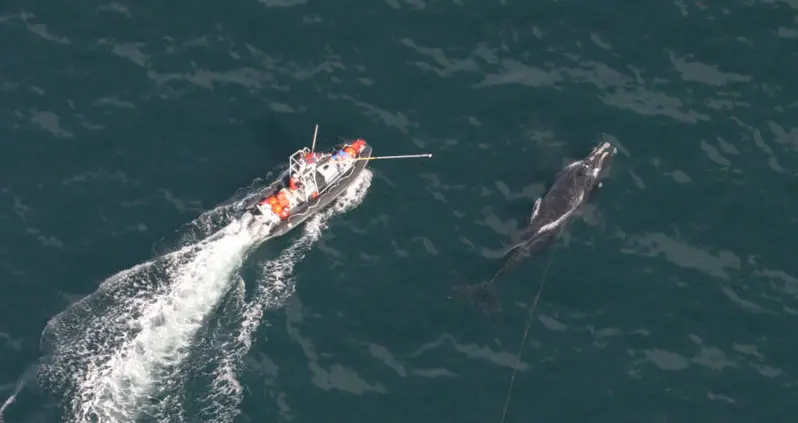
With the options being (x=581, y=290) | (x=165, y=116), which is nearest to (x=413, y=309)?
(x=581, y=290)

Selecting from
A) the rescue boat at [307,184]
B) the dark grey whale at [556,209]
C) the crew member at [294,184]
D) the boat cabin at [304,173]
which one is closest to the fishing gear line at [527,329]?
the dark grey whale at [556,209]

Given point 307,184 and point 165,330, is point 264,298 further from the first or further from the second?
point 307,184

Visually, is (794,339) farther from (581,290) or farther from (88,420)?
(88,420)

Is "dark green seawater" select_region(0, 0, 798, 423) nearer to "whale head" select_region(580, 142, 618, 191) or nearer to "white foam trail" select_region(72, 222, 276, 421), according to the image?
"white foam trail" select_region(72, 222, 276, 421)

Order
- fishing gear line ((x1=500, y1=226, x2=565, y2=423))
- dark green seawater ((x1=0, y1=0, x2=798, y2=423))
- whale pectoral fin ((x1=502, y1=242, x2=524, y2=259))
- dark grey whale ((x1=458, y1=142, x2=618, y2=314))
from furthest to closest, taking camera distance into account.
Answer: whale pectoral fin ((x1=502, y1=242, x2=524, y2=259)) < dark grey whale ((x1=458, y1=142, x2=618, y2=314)) < dark green seawater ((x1=0, y1=0, x2=798, y2=423)) < fishing gear line ((x1=500, y1=226, x2=565, y2=423))

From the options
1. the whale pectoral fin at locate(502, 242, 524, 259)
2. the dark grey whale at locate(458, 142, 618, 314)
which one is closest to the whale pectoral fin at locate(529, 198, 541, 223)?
the dark grey whale at locate(458, 142, 618, 314)

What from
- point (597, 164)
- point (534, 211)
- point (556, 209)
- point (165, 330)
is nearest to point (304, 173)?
point (165, 330)
